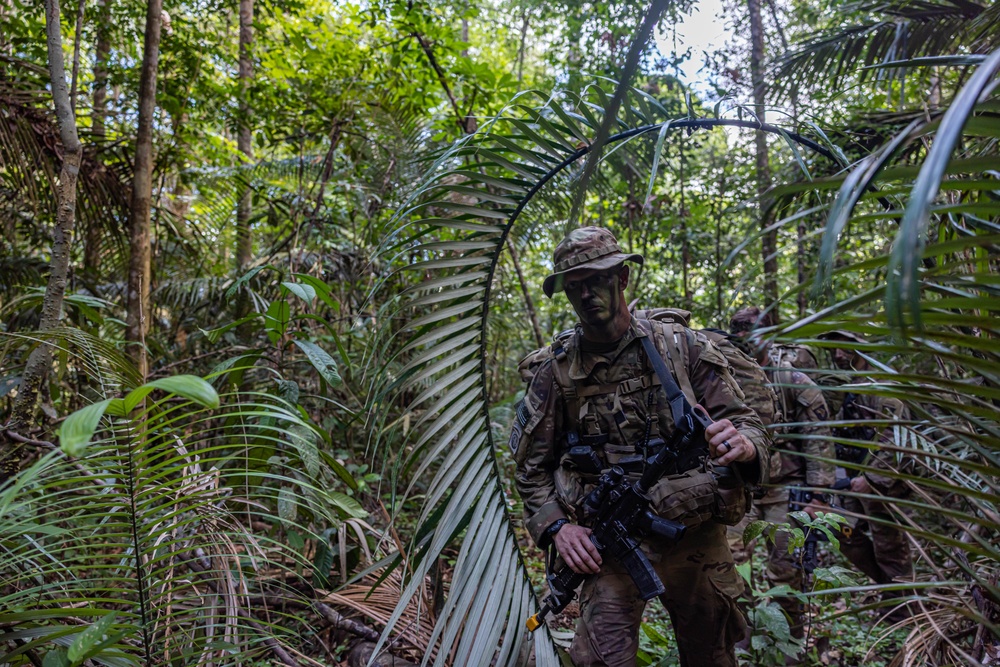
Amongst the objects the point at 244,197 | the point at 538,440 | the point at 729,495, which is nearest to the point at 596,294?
the point at 538,440

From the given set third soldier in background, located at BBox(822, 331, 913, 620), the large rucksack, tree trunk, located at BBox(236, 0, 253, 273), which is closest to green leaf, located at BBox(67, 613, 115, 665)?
the large rucksack

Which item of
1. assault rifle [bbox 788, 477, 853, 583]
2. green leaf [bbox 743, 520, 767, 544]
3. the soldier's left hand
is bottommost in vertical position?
assault rifle [bbox 788, 477, 853, 583]

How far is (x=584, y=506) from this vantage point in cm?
250

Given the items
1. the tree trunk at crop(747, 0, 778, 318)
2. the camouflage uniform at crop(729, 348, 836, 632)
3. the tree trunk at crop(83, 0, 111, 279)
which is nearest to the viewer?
the camouflage uniform at crop(729, 348, 836, 632)

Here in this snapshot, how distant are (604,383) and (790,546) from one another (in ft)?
3.34

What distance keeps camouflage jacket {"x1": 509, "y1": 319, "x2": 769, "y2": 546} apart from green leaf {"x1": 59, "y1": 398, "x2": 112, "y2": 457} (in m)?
1.86

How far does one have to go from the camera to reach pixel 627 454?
2.56 m

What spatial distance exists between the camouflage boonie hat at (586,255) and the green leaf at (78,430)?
6.05 feet

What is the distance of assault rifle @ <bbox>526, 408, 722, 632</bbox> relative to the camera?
2283mm

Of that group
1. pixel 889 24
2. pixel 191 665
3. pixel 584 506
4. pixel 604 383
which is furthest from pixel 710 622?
pixel 889 24

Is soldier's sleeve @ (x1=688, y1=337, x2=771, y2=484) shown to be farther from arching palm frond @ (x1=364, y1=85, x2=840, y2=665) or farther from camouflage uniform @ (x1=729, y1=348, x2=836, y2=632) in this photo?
camouflage uniform @ (x1=729, y1=348, x2=836, y2=632)

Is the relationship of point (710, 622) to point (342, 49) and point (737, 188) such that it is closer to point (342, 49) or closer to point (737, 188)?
point (342, 49)

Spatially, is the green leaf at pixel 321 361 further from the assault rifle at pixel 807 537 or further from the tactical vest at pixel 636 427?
the assault rifle at pixel 807 537

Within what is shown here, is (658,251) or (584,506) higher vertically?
(658,251)
